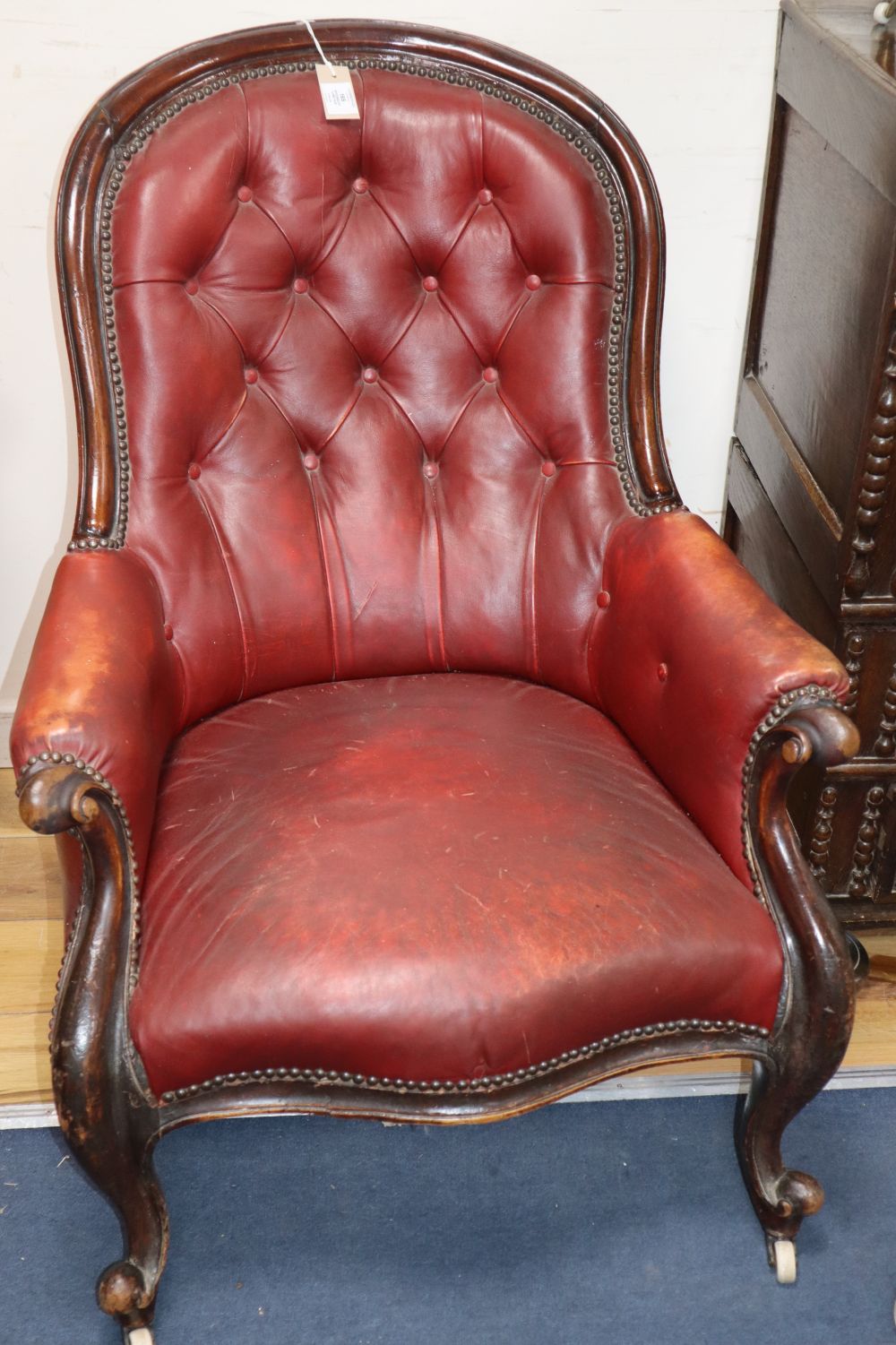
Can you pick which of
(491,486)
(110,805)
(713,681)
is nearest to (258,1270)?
(110,805)

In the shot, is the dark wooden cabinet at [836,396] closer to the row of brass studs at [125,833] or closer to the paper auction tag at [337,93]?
the paper auction tag at [337,93]

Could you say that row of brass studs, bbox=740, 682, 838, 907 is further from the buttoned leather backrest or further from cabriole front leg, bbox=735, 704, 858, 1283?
the buttoned leather backrest

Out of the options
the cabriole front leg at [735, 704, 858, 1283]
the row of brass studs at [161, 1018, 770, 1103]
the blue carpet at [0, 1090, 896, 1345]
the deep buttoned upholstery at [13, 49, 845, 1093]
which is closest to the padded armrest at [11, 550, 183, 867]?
the deep buttoned upholstery at [13, 49, 845, 1093]

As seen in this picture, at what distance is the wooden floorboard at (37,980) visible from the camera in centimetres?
162

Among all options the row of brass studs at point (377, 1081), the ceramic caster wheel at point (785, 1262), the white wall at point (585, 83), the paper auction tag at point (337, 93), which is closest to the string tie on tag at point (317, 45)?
the paper auction tag at point (337, 93)

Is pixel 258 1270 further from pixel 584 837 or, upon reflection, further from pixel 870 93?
pixel 870 93

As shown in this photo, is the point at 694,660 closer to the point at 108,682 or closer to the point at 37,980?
the point at 108,682

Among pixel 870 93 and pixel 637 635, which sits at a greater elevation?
pixel 870 93

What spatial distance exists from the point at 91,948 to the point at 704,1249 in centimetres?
76

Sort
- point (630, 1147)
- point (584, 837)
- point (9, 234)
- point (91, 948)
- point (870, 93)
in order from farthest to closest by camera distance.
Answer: point (9, 234), point (630, 1147), point (870, 93), point (584, 837), point (91, 948)

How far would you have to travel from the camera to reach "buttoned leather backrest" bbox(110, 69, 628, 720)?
4.73ft

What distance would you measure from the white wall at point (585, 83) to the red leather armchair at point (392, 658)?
26 centimetres

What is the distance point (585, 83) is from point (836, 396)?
572mm

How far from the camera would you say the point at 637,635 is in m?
1.42
